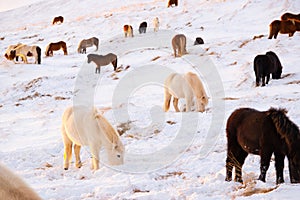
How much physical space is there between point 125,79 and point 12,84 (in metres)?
6.11

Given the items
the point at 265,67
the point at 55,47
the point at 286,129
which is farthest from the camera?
the point at 55,47

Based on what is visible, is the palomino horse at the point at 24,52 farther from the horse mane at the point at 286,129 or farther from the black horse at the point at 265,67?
the horse mane at the point at 286,129

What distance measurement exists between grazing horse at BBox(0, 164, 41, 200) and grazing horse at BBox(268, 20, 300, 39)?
846 inches

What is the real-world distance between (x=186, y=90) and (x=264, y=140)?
8.01 m

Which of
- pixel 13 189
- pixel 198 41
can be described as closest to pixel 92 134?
pixel 13 189

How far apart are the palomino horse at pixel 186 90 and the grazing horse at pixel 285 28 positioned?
31.3 ft

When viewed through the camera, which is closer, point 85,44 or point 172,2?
point 85,44

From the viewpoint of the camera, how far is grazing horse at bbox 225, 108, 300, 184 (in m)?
6.04

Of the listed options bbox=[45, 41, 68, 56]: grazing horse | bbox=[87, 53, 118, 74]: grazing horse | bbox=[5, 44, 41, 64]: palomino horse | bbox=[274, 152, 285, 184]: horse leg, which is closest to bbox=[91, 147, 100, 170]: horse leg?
bbox=[274, 152, 285, 184]: horse leg

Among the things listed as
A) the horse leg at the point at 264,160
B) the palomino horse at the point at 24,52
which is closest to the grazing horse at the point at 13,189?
the horse leg at the point at 264,160

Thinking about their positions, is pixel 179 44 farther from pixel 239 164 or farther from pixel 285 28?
pixel 239 164

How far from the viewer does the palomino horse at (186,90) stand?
45.1ft

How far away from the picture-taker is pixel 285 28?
22781 millimetres

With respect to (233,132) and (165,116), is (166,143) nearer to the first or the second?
(165,116)
